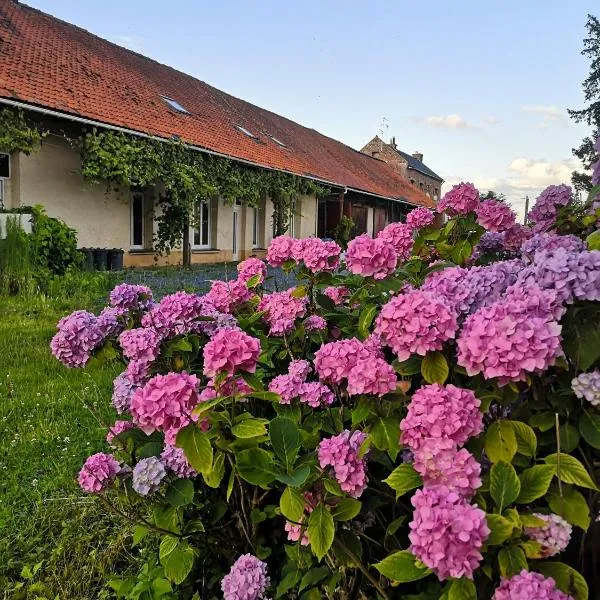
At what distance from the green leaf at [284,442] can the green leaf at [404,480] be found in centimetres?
23

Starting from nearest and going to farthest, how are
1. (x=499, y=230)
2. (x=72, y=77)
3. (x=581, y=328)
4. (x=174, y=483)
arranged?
(x=581, y=328)
(x=174, y=483)
(x=499, y=230)
(x=72, y=77)

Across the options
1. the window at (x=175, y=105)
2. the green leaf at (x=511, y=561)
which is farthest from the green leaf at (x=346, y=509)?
the window at (x=175, y=105)

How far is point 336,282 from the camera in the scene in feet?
7.13

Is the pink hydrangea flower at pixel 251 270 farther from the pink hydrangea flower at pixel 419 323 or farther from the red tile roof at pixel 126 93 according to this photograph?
the red tile roof at pixel 126 93

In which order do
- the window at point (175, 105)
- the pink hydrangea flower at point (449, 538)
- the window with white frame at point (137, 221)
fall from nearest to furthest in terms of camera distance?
the pink hydrangea flower at point (449, 538)
the window with white frame at point (137, 221)
the window at point (175, 105)

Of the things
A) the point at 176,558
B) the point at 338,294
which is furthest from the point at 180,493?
the point at 338,294

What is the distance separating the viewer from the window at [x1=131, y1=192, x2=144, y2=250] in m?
14.4

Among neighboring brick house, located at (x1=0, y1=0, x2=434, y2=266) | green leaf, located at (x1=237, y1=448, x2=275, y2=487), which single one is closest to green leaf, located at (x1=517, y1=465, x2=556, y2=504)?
green leaf, located at (x1=237, y1=448, x2=275, y2=487)

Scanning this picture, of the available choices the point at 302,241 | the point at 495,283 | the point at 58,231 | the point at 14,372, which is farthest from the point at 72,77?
the point at 495,283

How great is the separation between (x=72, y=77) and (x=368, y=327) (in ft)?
45.0

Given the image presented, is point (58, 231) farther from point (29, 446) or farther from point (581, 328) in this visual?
point (581, 328)

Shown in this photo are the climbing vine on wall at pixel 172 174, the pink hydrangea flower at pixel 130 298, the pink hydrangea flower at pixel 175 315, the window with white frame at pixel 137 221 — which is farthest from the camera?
the window with white frame at pixel 137 221

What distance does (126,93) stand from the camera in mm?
14836

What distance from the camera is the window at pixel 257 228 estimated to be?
2011 centimetres
